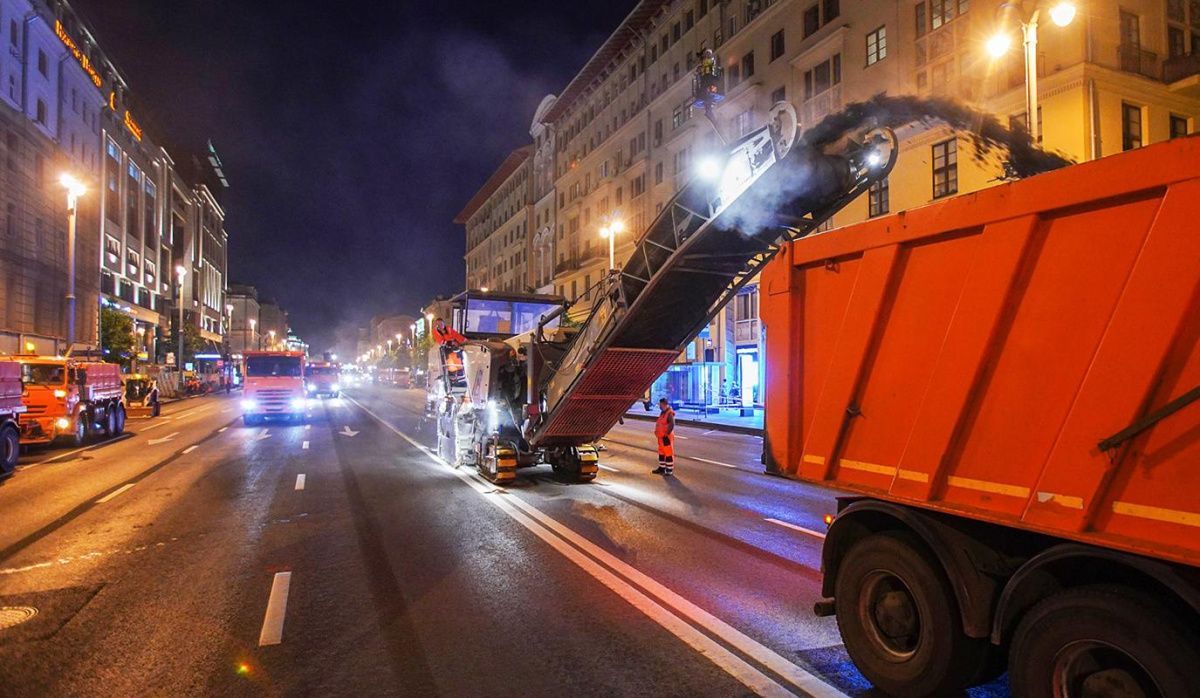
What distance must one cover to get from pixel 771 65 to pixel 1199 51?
52.3 feet

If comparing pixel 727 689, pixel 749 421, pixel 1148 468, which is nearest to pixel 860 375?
pixel 1148 468

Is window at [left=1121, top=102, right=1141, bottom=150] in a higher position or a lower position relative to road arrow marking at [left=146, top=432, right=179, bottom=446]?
higher

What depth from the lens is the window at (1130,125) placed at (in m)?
20.4

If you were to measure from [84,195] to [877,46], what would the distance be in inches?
2090

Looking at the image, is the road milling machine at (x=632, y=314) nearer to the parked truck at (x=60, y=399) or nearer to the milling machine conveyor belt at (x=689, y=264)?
the milling machine conveyor belt at (x=689, y=264)

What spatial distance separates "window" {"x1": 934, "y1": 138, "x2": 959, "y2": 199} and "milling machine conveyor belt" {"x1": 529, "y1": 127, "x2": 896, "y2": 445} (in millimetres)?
17836

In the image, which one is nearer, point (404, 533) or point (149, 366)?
point (404, 533)

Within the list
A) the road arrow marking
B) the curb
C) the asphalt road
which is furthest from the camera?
the curb

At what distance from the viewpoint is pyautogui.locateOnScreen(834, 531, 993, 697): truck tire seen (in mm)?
3711

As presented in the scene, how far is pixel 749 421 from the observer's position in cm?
2848

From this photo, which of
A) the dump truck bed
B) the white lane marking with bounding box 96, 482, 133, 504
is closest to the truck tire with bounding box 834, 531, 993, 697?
the dump truck bed

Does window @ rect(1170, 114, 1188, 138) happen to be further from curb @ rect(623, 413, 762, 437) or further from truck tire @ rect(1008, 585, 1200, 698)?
truck tire @ rect(1008, 585, 1200, 698)

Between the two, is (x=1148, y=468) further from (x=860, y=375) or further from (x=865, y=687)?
(x=865, y=687)

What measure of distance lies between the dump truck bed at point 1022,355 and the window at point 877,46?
25.8 m
